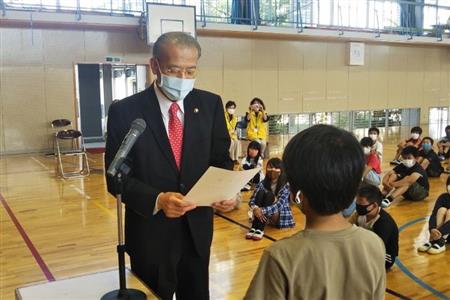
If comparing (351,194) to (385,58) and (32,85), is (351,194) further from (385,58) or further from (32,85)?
(385,58)

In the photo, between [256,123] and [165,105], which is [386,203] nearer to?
[256,123]

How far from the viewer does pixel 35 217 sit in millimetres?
5387

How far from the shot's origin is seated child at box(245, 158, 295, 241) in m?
4.65

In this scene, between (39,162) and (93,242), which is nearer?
(93,242)

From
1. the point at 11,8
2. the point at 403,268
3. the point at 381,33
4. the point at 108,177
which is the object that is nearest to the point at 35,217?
the point at 403,268

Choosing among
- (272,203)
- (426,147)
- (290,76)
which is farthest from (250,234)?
(290,76)

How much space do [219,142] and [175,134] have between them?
0.21 m

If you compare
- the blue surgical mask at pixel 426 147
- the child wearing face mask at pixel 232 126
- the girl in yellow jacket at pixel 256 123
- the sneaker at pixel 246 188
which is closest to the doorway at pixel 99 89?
the child wearing face mask at pixel 232 126

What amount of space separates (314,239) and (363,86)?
1373cm

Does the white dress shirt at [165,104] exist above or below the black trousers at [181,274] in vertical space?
above

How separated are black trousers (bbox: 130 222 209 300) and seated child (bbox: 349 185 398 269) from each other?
2.25m

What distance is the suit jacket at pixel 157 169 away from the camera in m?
1.71

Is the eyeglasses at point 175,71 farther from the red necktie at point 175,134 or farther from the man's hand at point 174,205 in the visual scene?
the man's hand at point 174,205

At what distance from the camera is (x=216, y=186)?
5.32 feet
